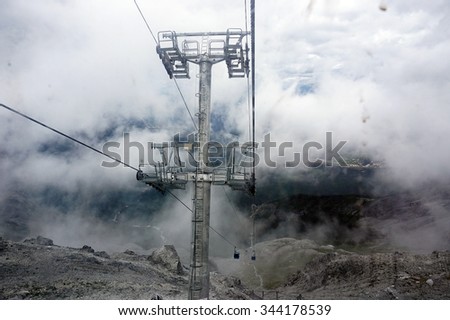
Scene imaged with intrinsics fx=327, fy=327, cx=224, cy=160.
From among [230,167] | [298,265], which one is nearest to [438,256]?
[230,167]

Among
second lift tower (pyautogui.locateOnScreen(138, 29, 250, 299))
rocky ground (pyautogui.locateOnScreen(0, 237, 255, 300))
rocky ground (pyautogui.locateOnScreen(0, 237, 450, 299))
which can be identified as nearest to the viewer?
second lift tower (pyautogui.locateOnScreen(138, 29, 250, 299))

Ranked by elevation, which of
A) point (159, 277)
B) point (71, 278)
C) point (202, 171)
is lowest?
point (159, 277)

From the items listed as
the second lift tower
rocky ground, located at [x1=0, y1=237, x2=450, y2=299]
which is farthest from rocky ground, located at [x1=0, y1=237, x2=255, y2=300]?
the second lift tower

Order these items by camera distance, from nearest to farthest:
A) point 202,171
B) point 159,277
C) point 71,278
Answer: point 202,171, point 71,278, point 159,277

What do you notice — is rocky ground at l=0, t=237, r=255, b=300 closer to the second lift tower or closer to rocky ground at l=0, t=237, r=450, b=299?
rocky ground at l=0, t=237, r=450, b=299

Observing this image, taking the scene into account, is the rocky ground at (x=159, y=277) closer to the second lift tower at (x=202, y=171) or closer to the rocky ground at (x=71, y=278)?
the rocky ground at (x=71, y=278)

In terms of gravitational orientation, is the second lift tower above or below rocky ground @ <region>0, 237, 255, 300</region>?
above

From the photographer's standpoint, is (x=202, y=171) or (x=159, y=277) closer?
(x=202, y=171)

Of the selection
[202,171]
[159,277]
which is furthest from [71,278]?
[202,171]

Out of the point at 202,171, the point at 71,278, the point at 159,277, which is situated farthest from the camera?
the point at 159,277

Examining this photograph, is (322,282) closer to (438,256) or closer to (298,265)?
(438,256)

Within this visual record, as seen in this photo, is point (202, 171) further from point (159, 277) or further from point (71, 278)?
point (159, 277)

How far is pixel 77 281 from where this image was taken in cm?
2267

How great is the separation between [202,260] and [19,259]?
21.7m
